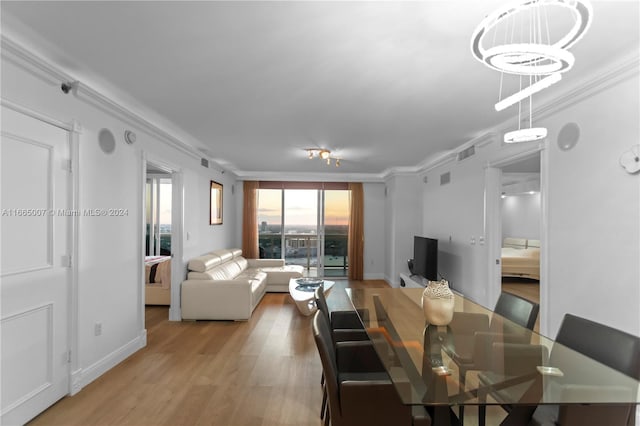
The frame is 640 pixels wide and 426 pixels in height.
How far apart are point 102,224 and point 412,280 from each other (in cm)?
500

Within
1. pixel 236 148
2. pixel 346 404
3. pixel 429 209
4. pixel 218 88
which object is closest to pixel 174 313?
pixel 236 148

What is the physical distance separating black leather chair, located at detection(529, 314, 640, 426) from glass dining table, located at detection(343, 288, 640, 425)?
0.15ft

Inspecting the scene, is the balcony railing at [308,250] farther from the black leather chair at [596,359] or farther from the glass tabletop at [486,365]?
the black leather chair at [596,359]

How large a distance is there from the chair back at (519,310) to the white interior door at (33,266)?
3.28m

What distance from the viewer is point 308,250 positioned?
7867 millimetres

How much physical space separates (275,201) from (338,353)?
588 cm

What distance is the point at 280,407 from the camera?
2.43 m

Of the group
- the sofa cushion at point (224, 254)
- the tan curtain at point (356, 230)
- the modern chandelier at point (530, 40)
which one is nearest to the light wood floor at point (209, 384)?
the sofa cushion at point (224, 254)

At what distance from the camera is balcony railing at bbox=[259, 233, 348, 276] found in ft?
25.6

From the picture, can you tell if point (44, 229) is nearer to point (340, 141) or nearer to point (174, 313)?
point (174, 313)

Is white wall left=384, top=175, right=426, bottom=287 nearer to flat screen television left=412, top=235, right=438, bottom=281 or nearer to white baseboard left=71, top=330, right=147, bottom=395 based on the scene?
flat screen television left=412, top=235, right=438, bottom=281

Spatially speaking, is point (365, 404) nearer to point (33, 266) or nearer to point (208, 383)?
point (208, 383)

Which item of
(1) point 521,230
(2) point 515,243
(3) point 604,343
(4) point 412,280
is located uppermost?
(1) point 521,230

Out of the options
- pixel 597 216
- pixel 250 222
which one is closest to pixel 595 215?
pixel 597 216
